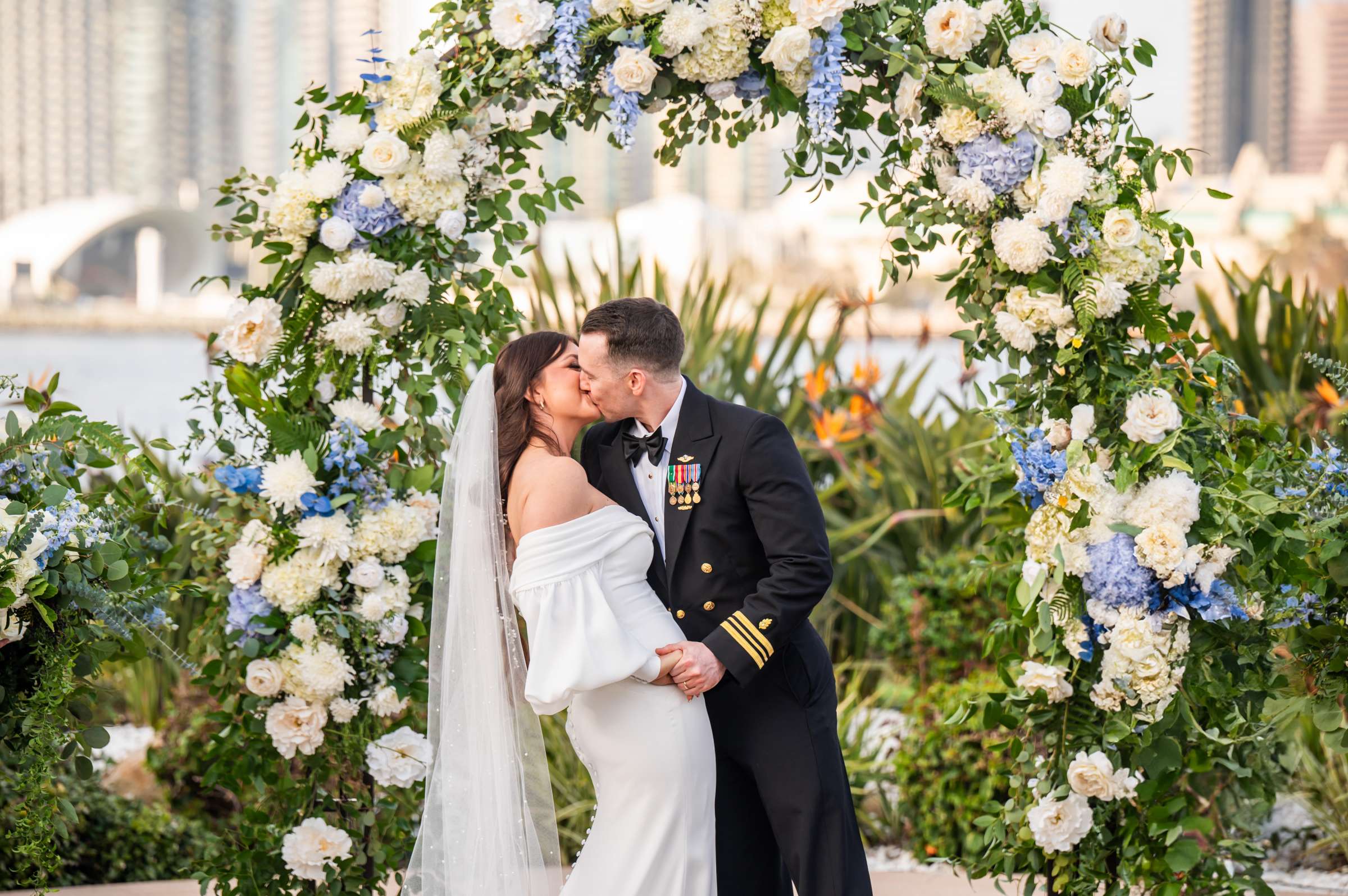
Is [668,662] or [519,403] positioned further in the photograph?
[519,403]

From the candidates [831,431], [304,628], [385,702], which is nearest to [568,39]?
[304,628]

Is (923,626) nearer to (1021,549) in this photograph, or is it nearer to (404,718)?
(1021,549)

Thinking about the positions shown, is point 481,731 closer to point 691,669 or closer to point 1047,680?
point 691,669

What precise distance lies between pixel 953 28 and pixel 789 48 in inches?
17.1

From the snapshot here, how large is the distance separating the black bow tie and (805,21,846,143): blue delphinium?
95cm

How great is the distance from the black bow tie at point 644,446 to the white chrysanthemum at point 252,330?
113cm

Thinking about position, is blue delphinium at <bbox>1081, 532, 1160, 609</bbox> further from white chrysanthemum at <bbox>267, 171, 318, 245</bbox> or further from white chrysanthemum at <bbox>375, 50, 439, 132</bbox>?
white chrysanthemum at <bbox>267, 171, 318, 245</bbox>

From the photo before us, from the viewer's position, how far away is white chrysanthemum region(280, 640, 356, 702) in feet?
10.8

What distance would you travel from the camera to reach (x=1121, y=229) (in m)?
3.02

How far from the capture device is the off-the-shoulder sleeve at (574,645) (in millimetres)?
2664

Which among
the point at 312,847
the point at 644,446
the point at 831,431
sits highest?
the point at 644,446

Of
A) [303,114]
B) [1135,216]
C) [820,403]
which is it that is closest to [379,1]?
[820,403]

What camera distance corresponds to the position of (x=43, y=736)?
9.08 feet

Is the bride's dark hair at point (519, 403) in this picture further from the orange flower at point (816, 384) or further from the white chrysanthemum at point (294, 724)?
the orange flower at point (816, 384)
